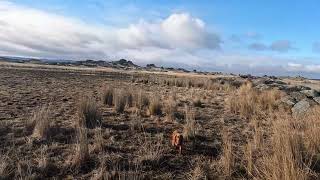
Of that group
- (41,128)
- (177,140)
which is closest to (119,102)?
(41,128)

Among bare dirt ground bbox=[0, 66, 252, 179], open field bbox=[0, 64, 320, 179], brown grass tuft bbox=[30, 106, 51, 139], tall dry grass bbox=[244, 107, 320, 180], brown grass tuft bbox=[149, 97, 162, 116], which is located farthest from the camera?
brown grass tuft bbox=[149, 97, 162, 116]

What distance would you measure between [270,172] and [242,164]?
3.85 feet

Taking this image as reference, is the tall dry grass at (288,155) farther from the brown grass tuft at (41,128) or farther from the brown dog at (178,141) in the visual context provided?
the brown grass tuft at (41,128)

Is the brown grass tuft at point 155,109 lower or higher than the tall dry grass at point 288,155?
lower

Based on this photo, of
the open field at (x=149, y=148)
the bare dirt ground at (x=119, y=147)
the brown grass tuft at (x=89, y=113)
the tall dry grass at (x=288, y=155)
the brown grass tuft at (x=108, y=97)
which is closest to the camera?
the tall dry grass at (x=288, y=155)

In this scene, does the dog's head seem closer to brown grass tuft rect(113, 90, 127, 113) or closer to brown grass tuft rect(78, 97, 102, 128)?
brown grass tuft rect(78, 97, 102, 128)

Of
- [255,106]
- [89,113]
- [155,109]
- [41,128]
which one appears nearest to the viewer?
[41,128]

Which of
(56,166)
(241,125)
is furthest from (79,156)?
(241,125)

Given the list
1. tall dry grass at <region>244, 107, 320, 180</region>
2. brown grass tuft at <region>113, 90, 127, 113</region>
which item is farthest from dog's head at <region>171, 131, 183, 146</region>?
brown grass tuft at <region>113, 90, 127, 113</region>

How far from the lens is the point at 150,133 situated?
10.0 m

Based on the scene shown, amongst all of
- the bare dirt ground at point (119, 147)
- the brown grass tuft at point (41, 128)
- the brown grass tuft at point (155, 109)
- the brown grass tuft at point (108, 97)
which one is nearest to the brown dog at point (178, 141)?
the bare dirt ground at point (119, 147)

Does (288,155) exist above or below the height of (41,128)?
above

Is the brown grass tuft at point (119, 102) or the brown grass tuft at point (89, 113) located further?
the brown grass tuft at point (119, 102)

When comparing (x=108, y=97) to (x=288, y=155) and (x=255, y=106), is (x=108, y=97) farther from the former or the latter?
(x=288, y=155)
